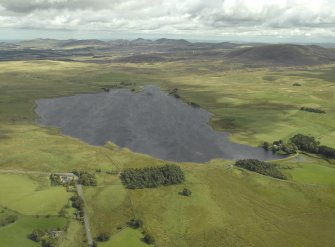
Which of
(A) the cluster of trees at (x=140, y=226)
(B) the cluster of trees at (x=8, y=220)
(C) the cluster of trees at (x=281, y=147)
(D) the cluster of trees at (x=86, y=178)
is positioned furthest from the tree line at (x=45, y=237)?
(C) the cluster of trees at (x=281, y=147)

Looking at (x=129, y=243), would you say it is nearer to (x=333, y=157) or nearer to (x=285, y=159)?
(x=285, y=159)

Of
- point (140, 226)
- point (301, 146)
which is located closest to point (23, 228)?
point (140, 226)

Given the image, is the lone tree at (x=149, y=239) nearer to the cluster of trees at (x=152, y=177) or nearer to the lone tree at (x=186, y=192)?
the lone tree at (x=186, y=192)

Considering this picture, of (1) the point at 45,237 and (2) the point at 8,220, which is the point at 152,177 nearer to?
(1) the point at 45,237

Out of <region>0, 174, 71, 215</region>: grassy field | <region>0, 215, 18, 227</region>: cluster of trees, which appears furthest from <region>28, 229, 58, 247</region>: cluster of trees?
<region>0, 174, 71, 215</region>: grassy field

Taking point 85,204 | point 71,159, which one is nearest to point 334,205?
point 85,204

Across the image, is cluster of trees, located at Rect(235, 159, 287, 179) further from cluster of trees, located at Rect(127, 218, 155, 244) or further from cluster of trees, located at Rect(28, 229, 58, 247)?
cluster of trees, located at Rect(28, 229, 58, 247)
